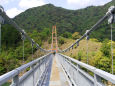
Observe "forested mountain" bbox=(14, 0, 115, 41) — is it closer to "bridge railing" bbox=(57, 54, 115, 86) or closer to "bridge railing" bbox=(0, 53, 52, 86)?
"bridge railing" bbox=(57, 54, 115, 86)

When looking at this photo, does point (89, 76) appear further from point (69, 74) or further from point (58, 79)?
point (58, 79)

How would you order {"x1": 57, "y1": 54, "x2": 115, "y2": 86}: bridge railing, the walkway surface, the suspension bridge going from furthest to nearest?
the walkway surface
the suspension bridge
{"x1": 57, "y1": 54, "x2": 115, "y2": 86}: bridge railing

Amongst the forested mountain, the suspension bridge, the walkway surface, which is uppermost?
the forested mountain

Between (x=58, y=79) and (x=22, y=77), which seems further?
(x=58, y=79)

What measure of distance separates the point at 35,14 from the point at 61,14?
48.2 ft

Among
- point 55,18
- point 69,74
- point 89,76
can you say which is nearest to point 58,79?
point 69,74

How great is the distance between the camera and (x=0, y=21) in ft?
5.75

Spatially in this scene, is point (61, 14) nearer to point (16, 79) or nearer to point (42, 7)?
point (42, 7)

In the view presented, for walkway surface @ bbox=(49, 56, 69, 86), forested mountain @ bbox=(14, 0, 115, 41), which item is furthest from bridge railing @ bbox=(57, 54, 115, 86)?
forested mountain @ bbox=(14, 0, 115, 41)

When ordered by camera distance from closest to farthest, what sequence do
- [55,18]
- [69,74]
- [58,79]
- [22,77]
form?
[22,77], [69,74], [58,79], [55,18]

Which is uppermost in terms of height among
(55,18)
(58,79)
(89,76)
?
(55,18)

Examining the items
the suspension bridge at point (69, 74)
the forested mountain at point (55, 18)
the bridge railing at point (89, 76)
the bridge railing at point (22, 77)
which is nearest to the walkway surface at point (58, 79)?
A: the suspension bridge at point (69, 74)

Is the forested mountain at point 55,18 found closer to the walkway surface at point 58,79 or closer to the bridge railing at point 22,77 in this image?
the walkway surface at point 58,79

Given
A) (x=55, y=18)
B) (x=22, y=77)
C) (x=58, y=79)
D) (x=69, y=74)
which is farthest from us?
(x=55, y=18)
